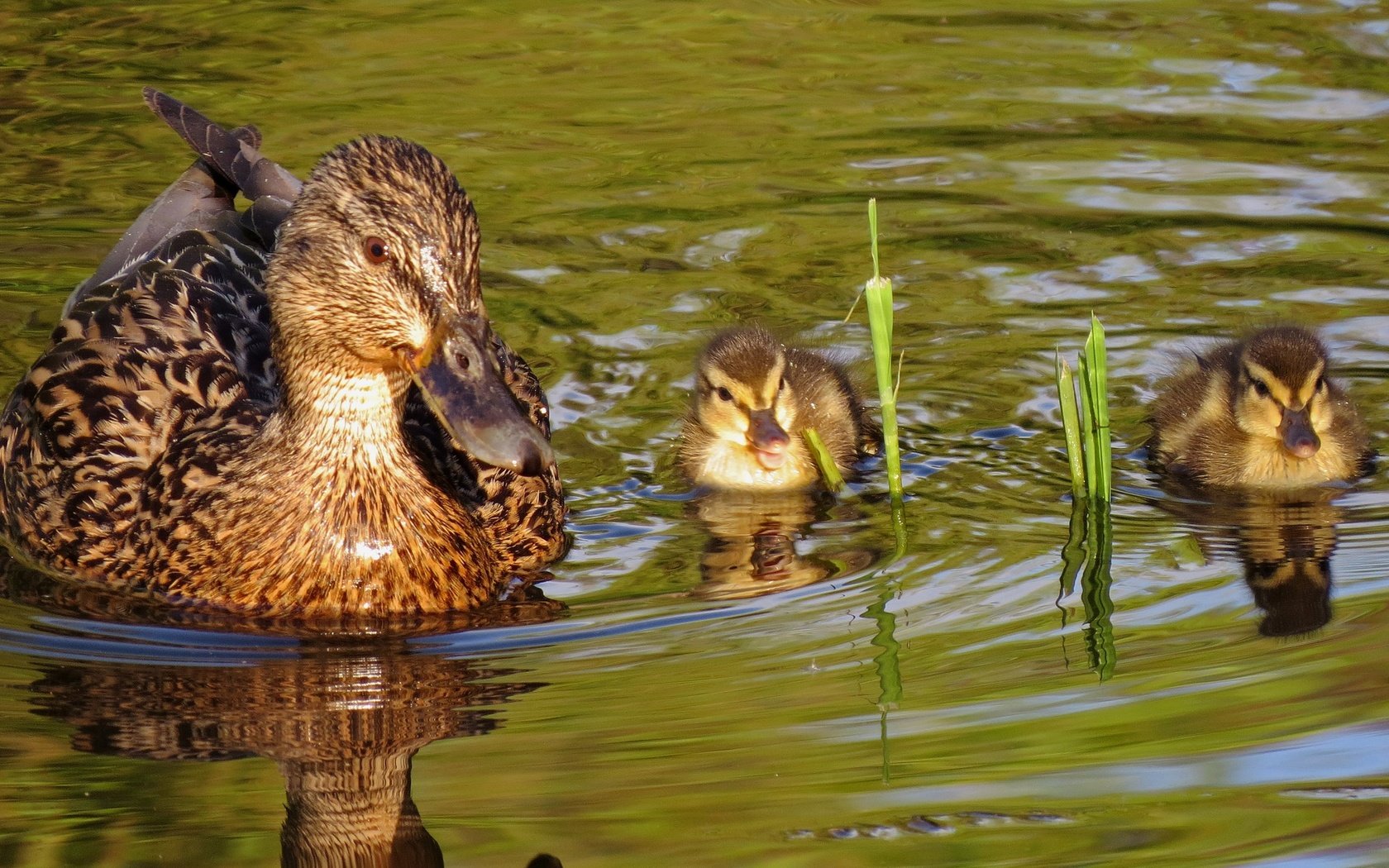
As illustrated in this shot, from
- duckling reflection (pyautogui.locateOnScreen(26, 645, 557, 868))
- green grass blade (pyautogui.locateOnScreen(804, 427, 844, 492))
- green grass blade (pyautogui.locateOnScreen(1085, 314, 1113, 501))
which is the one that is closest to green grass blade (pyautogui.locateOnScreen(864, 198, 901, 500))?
green grass blade (pyautogui.locateOnScreen(1085, 314, 1113, 501))

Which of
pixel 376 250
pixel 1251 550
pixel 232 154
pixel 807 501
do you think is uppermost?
pixel 376 250

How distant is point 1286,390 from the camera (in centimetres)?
475

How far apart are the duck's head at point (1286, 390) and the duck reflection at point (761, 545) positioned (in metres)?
1.00

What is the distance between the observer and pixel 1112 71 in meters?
7.28

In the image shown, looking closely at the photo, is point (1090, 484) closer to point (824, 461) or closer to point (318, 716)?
point (824, 461)

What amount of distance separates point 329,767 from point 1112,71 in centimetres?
497

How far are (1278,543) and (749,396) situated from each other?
4.32 ft

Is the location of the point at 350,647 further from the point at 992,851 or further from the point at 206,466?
the point at 992,851

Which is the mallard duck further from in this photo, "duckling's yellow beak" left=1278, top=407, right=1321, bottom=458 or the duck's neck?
"duckling's yellow beak" left=1278, top=407, right=1321, bottom=458

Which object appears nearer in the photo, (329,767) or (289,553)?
(329,767)

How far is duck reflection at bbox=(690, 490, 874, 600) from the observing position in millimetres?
4121

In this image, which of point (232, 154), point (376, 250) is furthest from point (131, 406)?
point (232, 154)

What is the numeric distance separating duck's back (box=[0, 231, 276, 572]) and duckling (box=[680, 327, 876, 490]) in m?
1.14

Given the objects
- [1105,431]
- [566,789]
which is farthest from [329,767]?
[1105,431]
